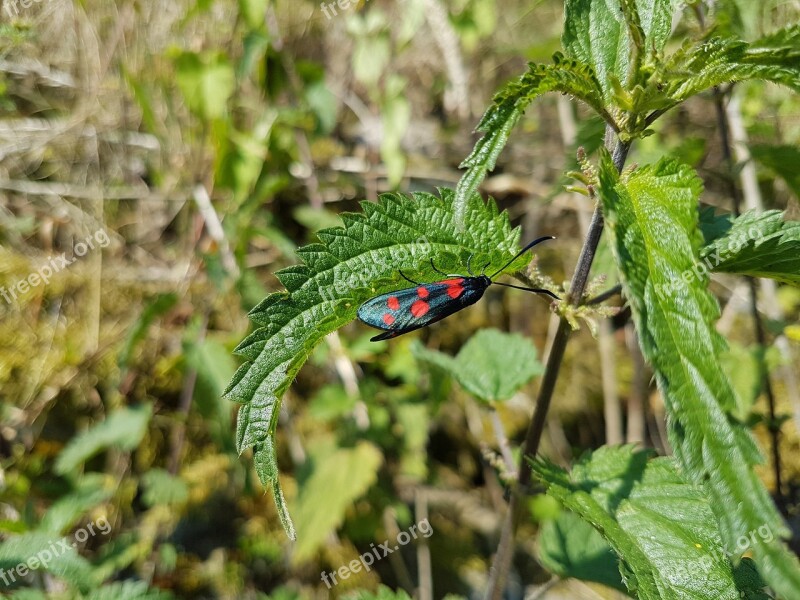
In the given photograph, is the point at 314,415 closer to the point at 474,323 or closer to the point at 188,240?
the point at 474,323

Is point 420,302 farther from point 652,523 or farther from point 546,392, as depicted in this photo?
point 652,523

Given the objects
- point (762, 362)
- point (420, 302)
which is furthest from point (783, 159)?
point (420, 302)

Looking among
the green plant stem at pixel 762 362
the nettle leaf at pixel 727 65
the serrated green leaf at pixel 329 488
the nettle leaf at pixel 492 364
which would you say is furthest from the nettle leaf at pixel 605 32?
the serrated green leaf at pixel 329 488

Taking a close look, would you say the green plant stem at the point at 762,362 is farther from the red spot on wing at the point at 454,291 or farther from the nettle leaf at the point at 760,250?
the red spot on wing at the point at 454,291

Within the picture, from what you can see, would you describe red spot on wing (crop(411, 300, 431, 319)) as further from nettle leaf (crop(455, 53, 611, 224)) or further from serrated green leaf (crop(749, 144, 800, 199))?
serrated green leaf (crop(749, 144, 800, 199))

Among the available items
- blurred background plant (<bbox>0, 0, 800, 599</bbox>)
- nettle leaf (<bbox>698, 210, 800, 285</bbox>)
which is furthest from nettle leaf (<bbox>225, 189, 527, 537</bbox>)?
blurred background plant (<bbox>0, 0, 800, 599</bbox>)

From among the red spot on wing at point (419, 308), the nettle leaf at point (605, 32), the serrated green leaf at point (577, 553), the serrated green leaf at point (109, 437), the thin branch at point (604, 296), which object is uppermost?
the nettle leaf at point (605, 32)

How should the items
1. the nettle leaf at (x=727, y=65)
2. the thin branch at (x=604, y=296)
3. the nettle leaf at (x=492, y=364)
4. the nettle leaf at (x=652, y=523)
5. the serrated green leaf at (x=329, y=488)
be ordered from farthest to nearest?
the serrated green leaf at (x=329, y=488) → the nettle leaf at (x=492, y=364) → the thin branch at (x=604, y=296) → the nettle leaf at (x=652, y=523) → the nettle leaf at (x=727, y=65)
